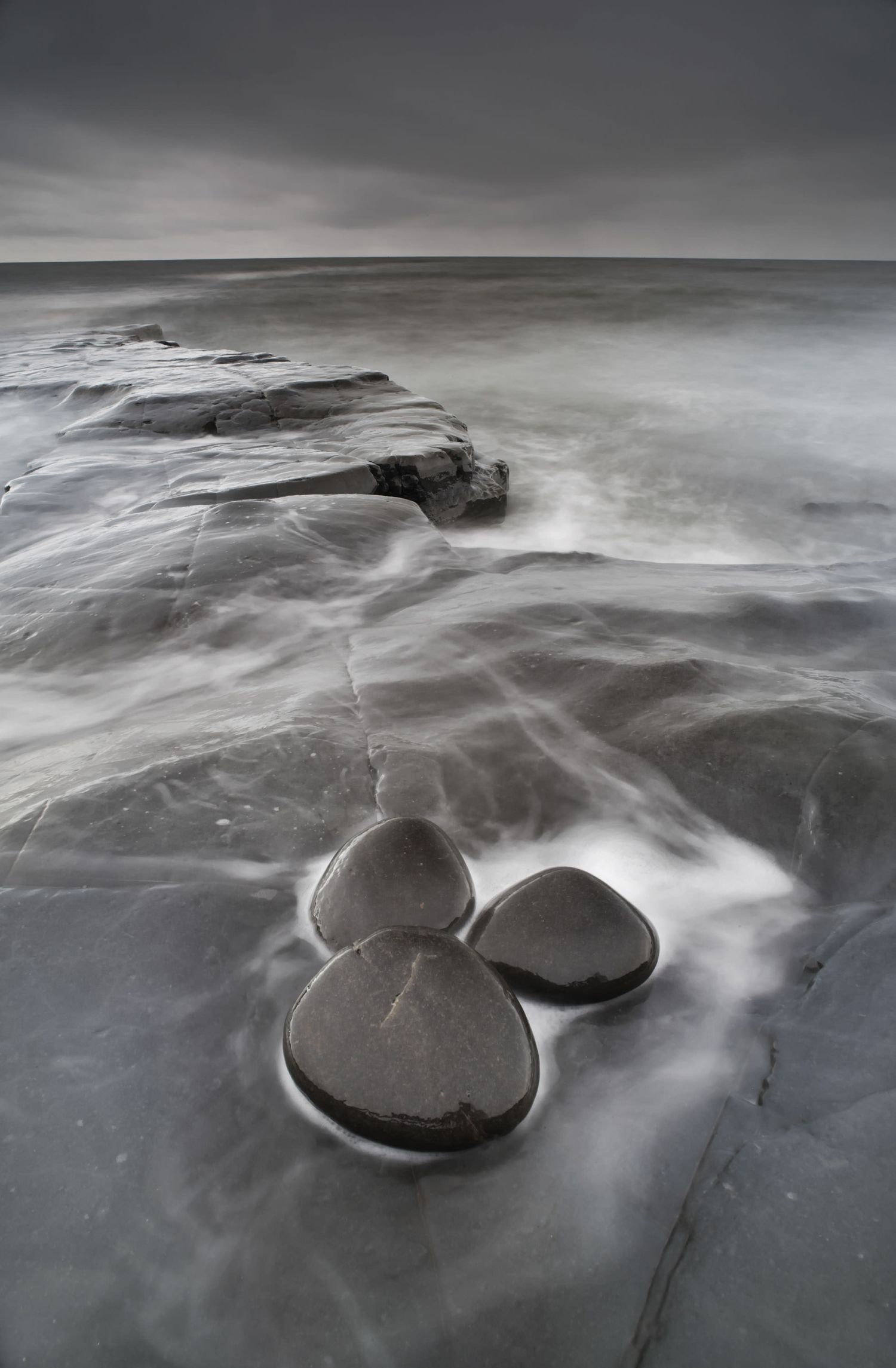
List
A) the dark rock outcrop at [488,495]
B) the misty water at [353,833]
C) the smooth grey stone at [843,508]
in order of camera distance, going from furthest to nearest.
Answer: the smooth grey stone at [843,508] → the dark rock outcrop at [488,495] → the misty water at [353,833]

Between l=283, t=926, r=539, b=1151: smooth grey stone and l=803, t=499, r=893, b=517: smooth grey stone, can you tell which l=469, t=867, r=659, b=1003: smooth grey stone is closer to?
l=283, t=926, r=539, b=1151: smooth grey stone

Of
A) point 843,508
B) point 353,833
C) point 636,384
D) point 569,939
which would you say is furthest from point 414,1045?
point 636,384

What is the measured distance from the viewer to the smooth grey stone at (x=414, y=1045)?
48.2 inches

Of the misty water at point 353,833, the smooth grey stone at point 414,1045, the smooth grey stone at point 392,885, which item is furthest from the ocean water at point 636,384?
the smooth grey stone at point 414,1045

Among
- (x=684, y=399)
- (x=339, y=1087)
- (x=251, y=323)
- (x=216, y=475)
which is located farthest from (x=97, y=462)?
(x=251, y=323)

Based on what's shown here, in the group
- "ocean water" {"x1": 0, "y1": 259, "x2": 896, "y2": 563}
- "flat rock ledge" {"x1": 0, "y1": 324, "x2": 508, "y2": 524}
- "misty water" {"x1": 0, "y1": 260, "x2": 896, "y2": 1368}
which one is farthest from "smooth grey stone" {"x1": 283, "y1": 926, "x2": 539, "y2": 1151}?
"ocean water" {"x1": 0, "y1": 259, "x2": 896, "y2": 563}

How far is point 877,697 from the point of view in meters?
2.39

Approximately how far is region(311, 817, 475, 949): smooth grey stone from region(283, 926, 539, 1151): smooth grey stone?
15cm

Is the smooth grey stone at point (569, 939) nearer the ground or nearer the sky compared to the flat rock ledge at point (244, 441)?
nearer the ground

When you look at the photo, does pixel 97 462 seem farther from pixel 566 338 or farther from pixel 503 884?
pixel 566 338

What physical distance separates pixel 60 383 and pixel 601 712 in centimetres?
793

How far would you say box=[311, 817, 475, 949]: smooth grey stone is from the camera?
1567 mm

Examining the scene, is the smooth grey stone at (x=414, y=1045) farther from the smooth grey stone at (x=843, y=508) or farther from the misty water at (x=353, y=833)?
the smooth grey stone at (x=843, y=508)

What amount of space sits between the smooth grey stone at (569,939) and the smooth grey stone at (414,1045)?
108 millimetres
